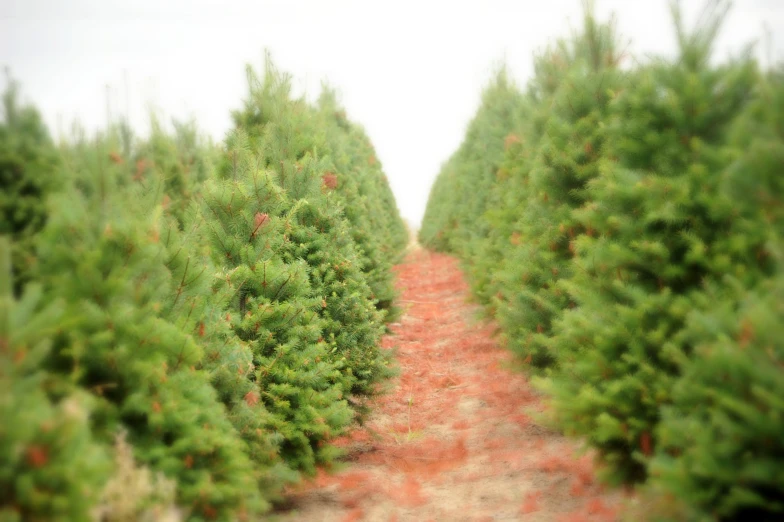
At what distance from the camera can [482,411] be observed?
8.65 m

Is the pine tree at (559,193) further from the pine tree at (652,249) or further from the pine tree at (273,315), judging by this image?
the pine tree at (273,315)

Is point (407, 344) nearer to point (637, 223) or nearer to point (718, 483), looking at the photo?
point (637, 223)

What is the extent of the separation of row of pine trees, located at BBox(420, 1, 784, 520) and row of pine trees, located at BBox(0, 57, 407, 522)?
2.51m

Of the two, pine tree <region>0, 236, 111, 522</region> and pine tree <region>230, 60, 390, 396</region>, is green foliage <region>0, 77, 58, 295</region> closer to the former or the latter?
pine tree <region>0, 236, 111, 522</region>

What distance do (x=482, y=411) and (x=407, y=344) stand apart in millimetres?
4229

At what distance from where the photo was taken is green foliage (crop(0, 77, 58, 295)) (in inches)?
141

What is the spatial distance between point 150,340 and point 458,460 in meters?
4.22

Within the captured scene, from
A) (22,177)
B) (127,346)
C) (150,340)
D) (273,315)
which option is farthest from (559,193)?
(22,177)

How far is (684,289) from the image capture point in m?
4.52

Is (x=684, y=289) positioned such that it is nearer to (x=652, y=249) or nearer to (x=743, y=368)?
(x=652, y=249)

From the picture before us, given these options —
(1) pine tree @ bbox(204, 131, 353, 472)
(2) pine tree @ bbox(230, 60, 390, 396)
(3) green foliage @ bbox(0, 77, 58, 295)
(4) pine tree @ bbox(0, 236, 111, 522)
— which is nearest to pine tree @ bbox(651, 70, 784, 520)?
(4) pine tree @ bbox(0, 236, 111, 522)

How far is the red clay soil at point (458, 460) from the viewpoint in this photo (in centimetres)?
555

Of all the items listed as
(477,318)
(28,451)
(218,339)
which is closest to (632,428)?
(218,339)

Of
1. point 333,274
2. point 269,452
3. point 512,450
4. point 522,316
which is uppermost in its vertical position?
point 333,274
